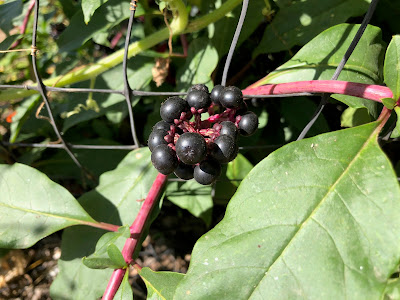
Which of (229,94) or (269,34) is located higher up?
(229,94)

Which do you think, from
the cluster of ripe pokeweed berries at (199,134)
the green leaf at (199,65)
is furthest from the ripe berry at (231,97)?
the green leaf at (199,65)

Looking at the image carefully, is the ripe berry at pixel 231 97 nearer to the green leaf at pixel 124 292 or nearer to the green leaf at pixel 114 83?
the green leaf at pixel 124 292

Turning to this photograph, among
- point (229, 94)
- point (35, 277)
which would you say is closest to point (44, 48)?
point (35, 277)

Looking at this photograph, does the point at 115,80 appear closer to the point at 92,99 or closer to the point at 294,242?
the point at 92,99

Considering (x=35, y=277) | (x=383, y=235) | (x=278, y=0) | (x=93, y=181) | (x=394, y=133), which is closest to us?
(x=383, y=235)

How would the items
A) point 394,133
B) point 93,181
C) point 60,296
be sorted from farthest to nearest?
point 93,181
point 60,296
point 394,133

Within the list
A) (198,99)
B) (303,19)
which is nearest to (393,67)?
(198,99)

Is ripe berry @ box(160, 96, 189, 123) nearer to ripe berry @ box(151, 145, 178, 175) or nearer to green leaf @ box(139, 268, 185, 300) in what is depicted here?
ripe berry @ box(151, 145, 178, 175)
